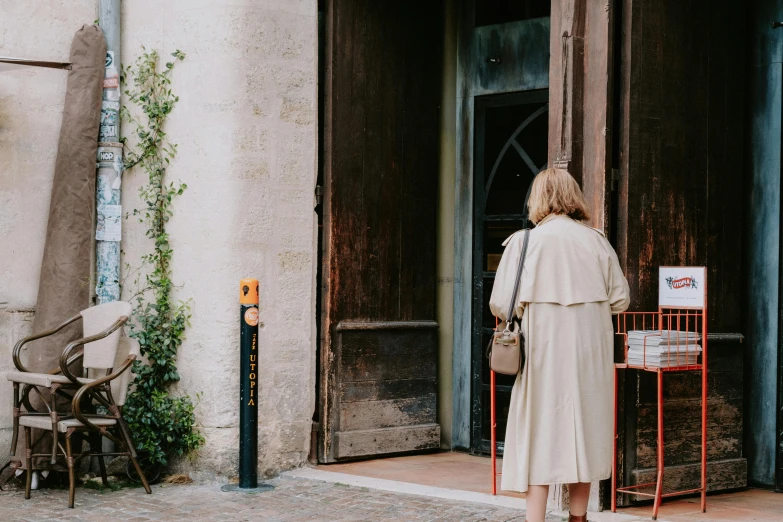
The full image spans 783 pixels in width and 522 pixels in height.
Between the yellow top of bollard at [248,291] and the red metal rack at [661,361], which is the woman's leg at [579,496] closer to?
Answer: the red metal rack at [661,361]

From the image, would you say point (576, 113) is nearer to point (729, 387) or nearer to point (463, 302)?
point (729, 387)

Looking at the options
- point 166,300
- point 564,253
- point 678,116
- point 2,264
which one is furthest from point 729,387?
point 2,264

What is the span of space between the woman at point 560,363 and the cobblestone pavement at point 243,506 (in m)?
0.89

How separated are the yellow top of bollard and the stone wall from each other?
361 mm

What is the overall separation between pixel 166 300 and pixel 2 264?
106cm

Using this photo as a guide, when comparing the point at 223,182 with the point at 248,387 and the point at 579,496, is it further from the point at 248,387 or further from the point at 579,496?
the point at 579,496

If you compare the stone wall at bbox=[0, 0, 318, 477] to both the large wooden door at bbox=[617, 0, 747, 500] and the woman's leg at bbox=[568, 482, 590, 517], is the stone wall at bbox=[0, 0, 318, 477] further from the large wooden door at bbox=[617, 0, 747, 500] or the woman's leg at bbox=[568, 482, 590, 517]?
the woman's leg at bbox=[568, 482, 590, 517]

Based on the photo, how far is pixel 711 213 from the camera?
6828 mm

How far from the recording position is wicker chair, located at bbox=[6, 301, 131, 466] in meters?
6.61

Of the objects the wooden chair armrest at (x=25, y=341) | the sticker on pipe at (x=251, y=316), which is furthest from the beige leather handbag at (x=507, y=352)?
the wooden chair armrest at (x=25, y=341)

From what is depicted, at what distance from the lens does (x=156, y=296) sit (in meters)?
7.50

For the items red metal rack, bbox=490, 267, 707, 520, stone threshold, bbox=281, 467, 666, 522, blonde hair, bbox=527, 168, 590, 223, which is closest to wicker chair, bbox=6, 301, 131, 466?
stone threshold, bbox=281, 467, 666, 522

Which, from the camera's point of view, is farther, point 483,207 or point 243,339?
point 483,207

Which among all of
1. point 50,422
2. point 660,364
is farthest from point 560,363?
point 50,422
